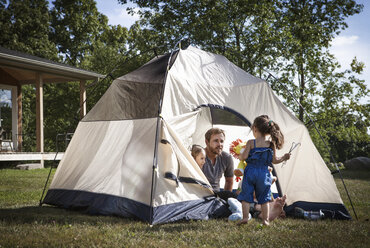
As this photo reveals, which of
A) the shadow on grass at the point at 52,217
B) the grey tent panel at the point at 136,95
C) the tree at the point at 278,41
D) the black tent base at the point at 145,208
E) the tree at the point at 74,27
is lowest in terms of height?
the shadow on grass at the point at 52,217

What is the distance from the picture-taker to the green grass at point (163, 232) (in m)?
3.11

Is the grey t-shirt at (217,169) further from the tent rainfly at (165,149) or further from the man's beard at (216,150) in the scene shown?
the tent rainfly at (165,149)

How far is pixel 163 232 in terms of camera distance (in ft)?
11.3

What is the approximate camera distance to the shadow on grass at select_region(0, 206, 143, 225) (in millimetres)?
3861

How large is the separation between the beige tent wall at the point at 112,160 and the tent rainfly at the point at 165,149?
0.01m

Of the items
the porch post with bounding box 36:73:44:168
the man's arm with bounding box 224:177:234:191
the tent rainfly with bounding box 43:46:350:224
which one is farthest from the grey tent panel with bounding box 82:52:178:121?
the porch post with bounding box 36:73:44:168

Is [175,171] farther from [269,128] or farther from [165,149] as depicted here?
[269,128]

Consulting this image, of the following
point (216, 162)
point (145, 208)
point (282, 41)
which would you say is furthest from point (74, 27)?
point (145, 208)

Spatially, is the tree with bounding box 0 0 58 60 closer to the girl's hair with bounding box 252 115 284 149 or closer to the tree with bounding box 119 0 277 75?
the tree with bounding box 119 0 277 75

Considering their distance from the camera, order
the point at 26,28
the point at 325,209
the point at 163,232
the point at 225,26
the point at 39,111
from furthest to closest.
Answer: the point at 26,28
the point at 225,26
the point at 39,111
the point at 325,209
the point at 163,232

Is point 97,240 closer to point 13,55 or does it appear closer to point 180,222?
point 180,222

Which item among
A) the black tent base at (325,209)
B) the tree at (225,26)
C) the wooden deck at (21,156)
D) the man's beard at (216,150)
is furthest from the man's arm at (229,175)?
the tree at (225,26)

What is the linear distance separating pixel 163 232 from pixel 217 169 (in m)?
1.69

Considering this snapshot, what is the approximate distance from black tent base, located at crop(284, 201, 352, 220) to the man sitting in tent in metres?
0.80
